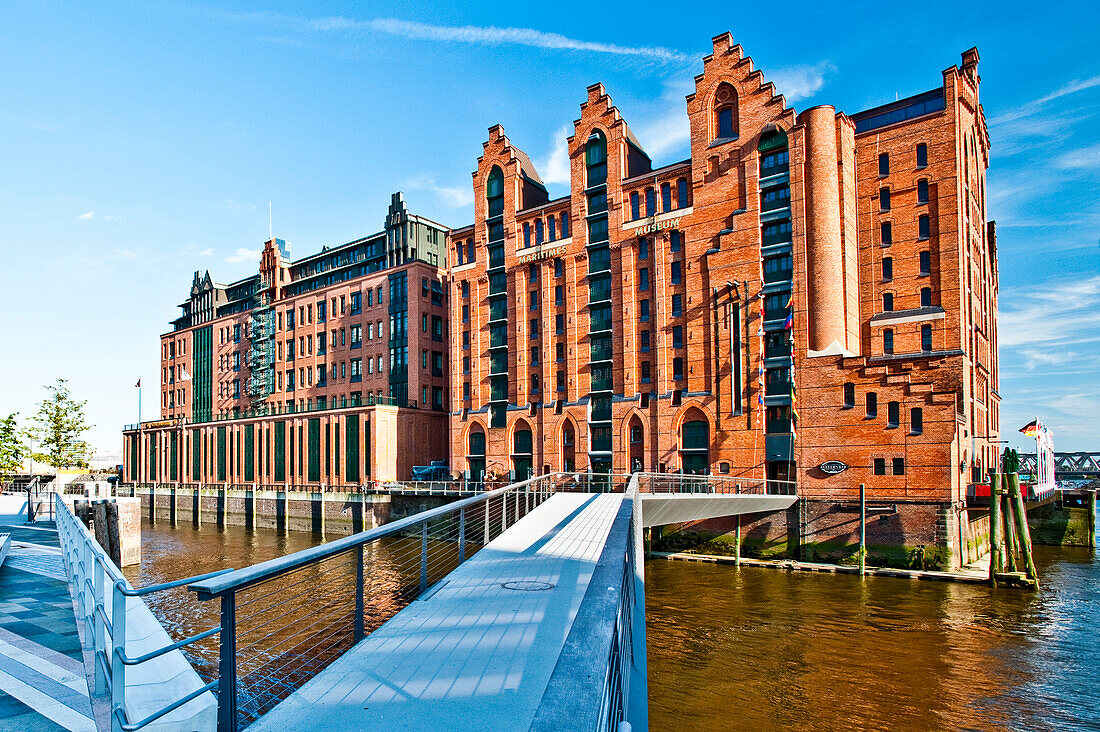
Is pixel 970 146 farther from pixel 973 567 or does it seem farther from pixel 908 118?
pixel 973 567

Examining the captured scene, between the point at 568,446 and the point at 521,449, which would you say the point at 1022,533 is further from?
the point at 521,449

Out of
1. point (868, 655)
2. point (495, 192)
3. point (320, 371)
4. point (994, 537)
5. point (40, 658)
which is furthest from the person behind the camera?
point (320, 371)

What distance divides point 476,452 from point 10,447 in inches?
1704

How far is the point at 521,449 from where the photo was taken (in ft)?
165

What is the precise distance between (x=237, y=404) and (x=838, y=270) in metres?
61.3

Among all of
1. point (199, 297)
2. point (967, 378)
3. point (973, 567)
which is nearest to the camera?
point (973, 567)

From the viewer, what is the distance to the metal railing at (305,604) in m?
4.24

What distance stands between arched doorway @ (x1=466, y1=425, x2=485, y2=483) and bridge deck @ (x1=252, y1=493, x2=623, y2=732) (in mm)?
42841

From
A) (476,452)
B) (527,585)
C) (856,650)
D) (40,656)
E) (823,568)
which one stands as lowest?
(823,568)

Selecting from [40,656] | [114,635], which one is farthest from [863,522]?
[114,635]

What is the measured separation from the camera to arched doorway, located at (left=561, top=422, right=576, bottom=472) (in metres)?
47.7

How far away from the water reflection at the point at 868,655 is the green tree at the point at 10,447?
60217 mm

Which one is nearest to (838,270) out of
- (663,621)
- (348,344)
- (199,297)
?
(663,621)

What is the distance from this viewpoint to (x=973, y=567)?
34.3 m
